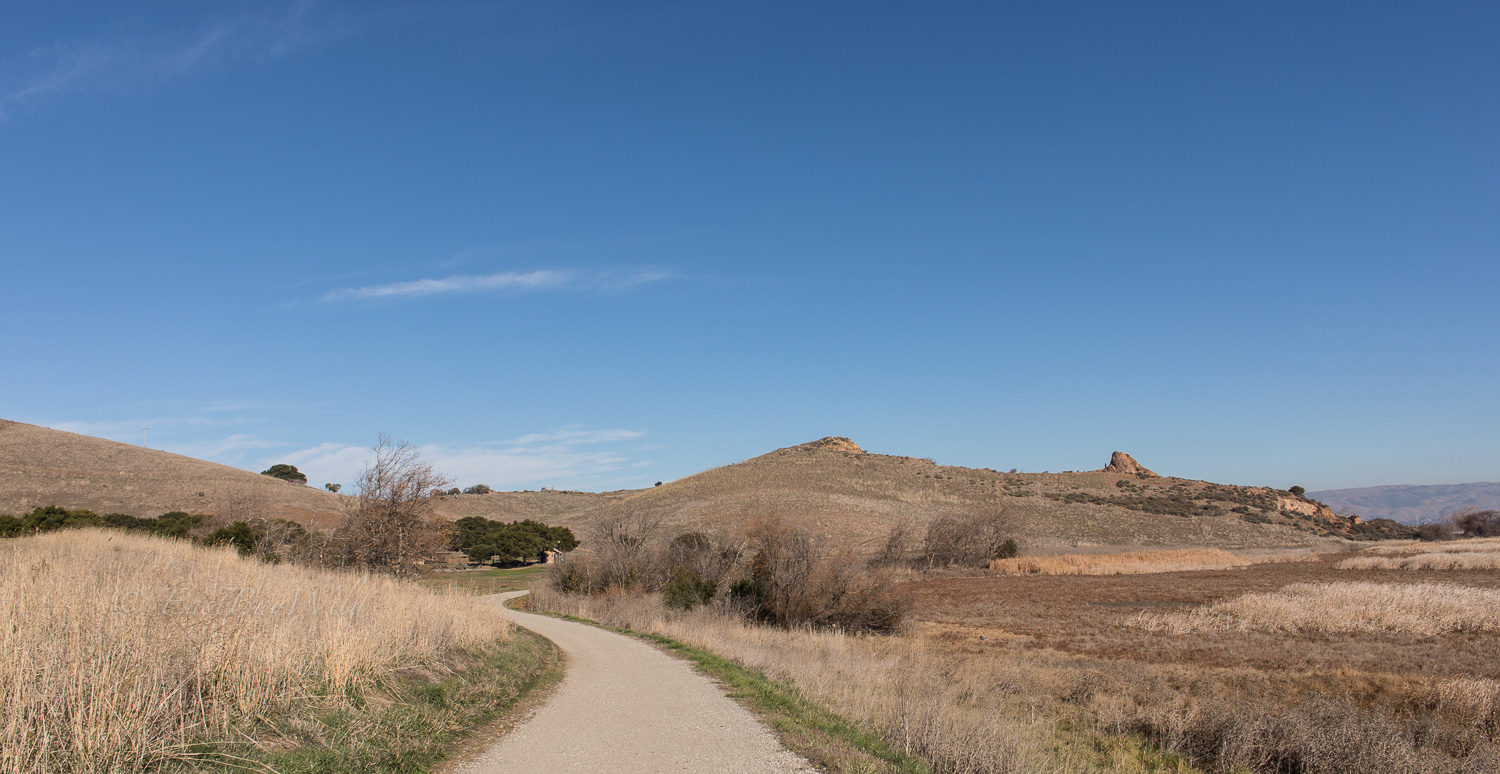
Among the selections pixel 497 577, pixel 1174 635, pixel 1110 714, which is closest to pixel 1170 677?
pixel 1110 714

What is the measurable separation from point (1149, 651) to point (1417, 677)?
6.79 meters

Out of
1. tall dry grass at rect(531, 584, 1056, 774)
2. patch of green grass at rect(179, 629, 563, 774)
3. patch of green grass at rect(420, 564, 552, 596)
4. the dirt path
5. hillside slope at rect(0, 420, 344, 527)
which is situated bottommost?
patch of green grass at rect(420, 564, 552, 596)

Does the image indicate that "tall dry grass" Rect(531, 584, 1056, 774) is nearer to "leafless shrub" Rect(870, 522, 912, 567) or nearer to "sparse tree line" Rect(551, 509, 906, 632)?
"sparse tree line" Rect(551, 509, 906, 632)

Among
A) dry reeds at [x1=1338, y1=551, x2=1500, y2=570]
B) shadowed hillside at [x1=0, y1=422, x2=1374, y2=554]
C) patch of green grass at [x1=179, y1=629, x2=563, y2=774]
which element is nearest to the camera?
patch of green grass at [x1=179, y1=629, x2=563, y2=774]

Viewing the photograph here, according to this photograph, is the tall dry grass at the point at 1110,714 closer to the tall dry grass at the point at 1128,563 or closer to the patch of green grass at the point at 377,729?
the patch of green grass at the point at 377,729

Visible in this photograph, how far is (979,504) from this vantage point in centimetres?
8612

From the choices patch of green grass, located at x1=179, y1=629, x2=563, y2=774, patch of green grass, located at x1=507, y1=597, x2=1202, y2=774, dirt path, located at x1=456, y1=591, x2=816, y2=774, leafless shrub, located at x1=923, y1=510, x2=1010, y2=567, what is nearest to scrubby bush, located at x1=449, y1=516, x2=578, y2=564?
leafless shrub, located at x1=923, y1=510, x2=1010, y2=567

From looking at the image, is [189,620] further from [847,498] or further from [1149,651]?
[847,498]

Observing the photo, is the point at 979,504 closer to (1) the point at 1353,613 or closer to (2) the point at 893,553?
(2) the point at 893,553

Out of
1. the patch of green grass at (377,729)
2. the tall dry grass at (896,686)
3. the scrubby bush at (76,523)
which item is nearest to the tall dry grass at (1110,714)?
the tall dry grass at (896,686)

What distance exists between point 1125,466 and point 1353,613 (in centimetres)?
11423

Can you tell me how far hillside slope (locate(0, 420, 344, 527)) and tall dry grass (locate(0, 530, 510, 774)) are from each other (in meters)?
49.3

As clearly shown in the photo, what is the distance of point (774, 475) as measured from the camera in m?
96.3

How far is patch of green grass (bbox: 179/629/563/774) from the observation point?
6477mm
